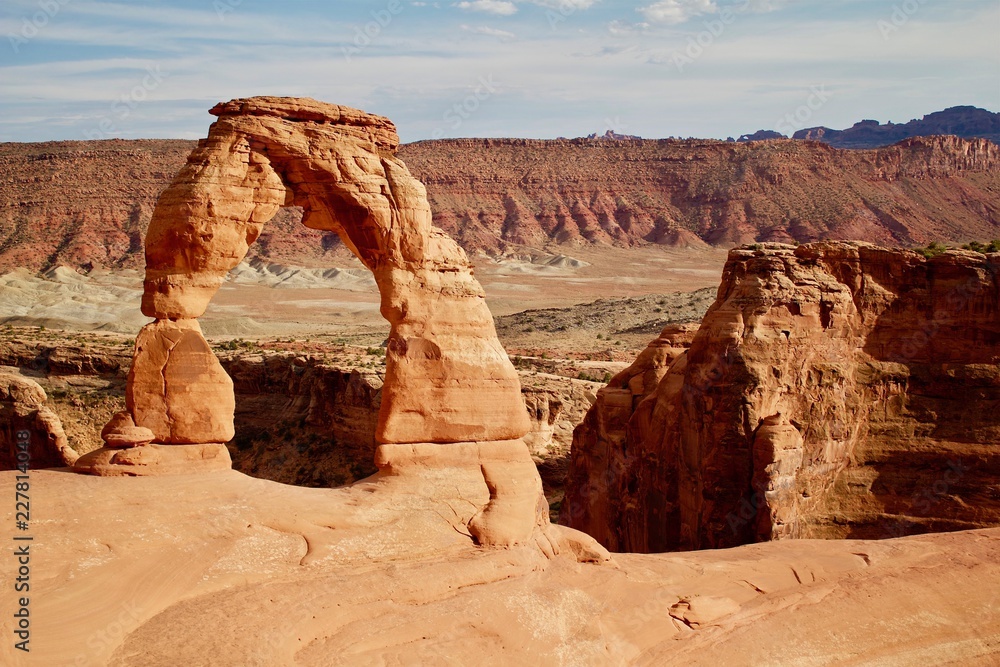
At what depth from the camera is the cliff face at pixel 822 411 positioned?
20516 millimetres

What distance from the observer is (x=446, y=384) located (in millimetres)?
15914

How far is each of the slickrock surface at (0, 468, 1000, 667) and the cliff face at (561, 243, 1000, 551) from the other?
8.45 feet

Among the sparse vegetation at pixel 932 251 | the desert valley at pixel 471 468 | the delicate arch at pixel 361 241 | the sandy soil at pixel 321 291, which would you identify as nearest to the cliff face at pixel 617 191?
the sandy soil at pixel 321 291

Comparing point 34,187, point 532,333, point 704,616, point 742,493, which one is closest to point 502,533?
point 704,616

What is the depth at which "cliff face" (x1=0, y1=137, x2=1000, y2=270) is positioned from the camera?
121 m

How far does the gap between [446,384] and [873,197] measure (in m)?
136

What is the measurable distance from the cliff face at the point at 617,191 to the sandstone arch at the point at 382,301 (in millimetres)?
106090

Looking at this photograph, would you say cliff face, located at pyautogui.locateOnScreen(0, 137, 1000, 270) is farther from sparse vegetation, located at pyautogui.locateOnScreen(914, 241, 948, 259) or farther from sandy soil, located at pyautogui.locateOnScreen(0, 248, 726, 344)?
sparse vegetation, located at pyautogui.locateOnScreen(914, 241, 948, 259)

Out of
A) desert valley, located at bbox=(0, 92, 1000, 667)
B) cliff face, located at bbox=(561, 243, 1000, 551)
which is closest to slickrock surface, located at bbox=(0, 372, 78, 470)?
desert valley, located at bbox=(0, 92, 1000, 667)

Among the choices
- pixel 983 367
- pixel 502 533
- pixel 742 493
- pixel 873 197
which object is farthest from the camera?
pixel 873 197

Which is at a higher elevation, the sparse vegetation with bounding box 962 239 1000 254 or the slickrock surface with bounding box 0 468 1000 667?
the sparse vegetation with bounding box 962 239 1000 254

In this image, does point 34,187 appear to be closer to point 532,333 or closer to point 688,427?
point 532,333

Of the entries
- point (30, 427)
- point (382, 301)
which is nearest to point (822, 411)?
point (382, 301)

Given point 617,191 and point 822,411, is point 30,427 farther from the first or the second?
point 617,191
